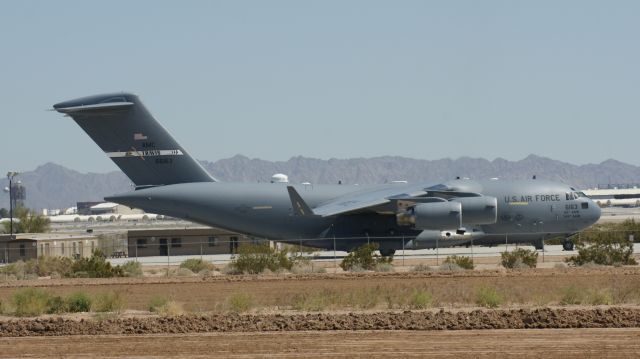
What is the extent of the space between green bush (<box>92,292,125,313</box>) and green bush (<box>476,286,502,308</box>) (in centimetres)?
807

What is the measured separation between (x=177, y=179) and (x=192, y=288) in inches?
435

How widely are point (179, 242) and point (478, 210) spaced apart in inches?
722

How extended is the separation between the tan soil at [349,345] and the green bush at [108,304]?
5117 mm

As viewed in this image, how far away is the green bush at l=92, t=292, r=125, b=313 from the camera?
2567cm

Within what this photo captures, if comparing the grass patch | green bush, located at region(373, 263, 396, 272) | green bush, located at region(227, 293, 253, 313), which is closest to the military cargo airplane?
green bush, located at region(373, 263, 396, 272)

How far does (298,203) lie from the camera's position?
39.2 metres

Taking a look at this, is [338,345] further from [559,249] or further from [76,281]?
[559,249]

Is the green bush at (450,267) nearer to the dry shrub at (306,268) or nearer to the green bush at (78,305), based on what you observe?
the dry shrub at (306,268)

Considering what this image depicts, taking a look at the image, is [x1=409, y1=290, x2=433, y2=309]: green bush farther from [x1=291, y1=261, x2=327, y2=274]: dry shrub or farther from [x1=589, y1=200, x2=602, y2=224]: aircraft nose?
[x1=589, y1=200, x2=602, y2=224]: aircraft nose

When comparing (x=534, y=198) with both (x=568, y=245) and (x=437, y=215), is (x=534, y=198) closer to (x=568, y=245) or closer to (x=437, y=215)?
(x=568, y=245)

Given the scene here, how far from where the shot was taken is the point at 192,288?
102 feet

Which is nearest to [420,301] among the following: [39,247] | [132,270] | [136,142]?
[132,270]

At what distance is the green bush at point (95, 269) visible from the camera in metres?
37.9

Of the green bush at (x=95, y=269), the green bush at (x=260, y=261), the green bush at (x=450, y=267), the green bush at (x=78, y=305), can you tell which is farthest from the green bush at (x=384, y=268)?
the green bush at (x=78, y=305)
